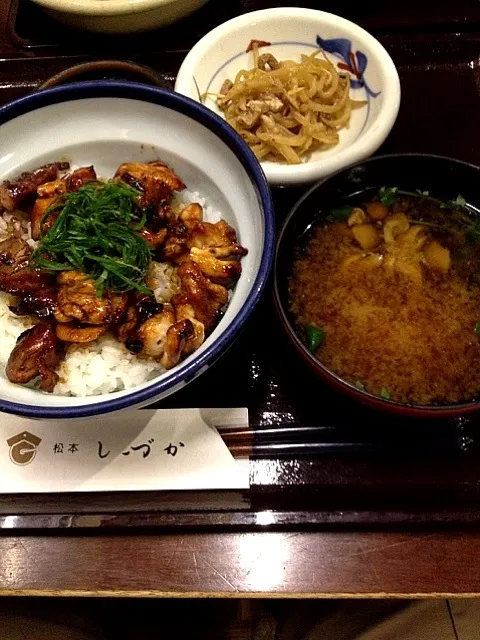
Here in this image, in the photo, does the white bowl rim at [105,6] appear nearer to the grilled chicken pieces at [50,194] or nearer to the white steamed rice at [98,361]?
the grilled chicken pieces at [50,194]

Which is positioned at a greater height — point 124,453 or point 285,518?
point 124,453

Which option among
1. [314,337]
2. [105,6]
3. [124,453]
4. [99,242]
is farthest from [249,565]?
[105,6]

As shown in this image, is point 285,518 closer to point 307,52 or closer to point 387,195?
point 387,195

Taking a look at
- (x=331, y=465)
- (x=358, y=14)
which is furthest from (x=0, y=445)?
(x=358, y=14)

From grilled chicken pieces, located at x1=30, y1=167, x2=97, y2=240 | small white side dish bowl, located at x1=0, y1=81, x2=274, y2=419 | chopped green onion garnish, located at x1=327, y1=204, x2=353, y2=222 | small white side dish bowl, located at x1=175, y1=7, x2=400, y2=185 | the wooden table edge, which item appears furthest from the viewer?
small white side dish bowl, located at x1=175, y1=7, x2=400, y2=185

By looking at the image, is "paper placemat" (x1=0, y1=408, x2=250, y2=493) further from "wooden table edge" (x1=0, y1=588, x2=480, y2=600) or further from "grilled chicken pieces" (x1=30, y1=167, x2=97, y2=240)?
"grilled chicken pieces" (x1=30, y1=167, x2=97, y2=240)

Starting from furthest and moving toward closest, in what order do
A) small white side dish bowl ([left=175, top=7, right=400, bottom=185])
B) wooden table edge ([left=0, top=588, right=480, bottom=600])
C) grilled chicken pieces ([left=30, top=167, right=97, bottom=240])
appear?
small white side dish bowl ([left=175, top=7, right=400, bottom=185]) → grilled chicken pieces ([left=30, top=167, right=97, bottom=240]) → wooden table edge ([left=0, top=588, right=480, bottom=600])

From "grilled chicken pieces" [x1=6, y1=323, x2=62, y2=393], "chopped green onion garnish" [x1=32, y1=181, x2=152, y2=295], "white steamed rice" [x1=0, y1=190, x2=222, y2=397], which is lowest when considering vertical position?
"white steamed rice" [x1=0, y1=190, x2=222, y2=397]

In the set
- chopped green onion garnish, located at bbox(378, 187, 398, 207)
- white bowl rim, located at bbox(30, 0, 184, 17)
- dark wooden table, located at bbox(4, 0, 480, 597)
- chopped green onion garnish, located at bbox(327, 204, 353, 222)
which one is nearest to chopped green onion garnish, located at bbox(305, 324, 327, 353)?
dark wooden table, located at bbox(4, 0, 480, 597)

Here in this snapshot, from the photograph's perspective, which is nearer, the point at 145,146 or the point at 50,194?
the point at 50,194
